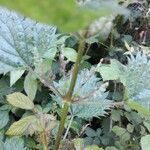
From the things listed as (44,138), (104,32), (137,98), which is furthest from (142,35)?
(104,32)

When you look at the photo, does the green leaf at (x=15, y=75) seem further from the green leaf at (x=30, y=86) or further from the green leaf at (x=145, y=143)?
the green leaf at (x=145, y=143)

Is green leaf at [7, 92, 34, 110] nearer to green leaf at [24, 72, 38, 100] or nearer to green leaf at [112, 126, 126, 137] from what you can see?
green leaf at [24, 72, 38, 100]

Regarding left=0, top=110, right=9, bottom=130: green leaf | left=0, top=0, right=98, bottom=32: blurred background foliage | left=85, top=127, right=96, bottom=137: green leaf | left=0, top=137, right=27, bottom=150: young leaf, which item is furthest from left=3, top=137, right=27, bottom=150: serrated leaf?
left=0, top=0, right=98, bottom=32: blurred background foliage

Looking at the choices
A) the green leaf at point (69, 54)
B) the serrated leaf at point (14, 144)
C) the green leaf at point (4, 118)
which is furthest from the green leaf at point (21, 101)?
the green leaf at point (69, 54)


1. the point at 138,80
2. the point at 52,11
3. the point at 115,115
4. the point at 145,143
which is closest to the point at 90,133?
the point at 115,115

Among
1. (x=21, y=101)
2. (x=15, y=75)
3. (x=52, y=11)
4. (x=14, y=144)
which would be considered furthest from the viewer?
(x=15, y=75)

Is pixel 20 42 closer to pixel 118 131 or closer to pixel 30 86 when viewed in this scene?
pixel 30 86

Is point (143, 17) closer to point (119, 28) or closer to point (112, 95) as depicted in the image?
point (119, 28)
